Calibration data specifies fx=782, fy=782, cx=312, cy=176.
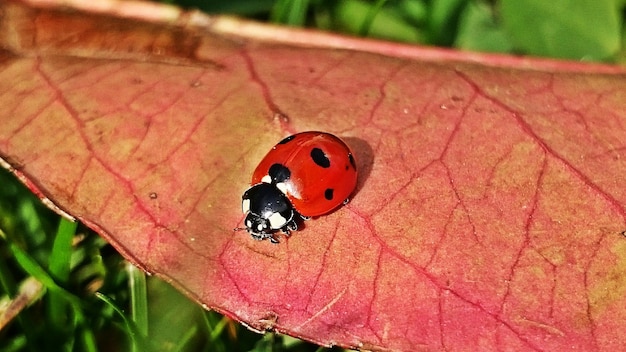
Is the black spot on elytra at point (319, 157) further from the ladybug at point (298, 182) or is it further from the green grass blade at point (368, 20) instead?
the green grass blade at point (368, 20)

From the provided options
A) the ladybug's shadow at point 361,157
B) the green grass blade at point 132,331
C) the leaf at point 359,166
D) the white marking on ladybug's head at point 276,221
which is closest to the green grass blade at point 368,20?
the leaf at point 359,166

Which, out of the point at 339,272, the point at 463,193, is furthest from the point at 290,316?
the point at 463,193

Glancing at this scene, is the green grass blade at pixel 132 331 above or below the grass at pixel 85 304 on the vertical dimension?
below

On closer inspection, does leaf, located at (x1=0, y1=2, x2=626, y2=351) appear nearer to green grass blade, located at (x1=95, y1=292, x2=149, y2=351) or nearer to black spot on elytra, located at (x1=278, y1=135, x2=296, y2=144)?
black spot on elytra, located at (x1=278, y1=135, x2=296, y2=144)

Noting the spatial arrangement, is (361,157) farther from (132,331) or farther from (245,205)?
(132,331)

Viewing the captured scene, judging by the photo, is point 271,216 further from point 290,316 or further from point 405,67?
point 405,67

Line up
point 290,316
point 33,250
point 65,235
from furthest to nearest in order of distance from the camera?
point 33,250 → point 65,235 → point 290,316
